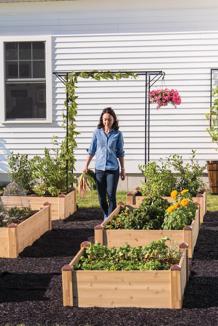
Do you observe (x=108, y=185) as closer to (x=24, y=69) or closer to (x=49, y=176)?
(x=49, y=176)

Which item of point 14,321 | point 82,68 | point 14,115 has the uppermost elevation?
point 82,68

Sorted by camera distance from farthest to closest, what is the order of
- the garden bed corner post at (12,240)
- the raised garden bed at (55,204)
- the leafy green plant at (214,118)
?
the leafy green plant at (214,118) < the raised garden bed at (55,204) < the garden bed corner post at (12,240)

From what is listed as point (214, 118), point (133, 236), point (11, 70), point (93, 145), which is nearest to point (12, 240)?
point (133, 236)

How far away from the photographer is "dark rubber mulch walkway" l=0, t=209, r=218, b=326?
588cm

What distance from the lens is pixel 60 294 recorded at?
6.68 metres

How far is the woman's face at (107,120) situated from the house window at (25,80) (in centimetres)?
543

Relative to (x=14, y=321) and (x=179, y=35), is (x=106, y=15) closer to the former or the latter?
(x=179, y=35)

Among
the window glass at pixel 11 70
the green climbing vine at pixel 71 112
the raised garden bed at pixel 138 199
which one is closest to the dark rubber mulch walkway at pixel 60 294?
the raised garden bed at pixel 138 199

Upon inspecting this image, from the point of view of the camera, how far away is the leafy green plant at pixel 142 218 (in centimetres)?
839

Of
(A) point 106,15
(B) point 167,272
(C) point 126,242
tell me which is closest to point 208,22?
(A) point 106,15

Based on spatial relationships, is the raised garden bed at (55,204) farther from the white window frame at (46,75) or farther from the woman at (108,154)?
the white window frame at (46,75)

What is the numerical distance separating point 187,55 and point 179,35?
1.47 feet

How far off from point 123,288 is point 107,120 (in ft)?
12.9

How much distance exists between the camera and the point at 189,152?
14.4 meters
